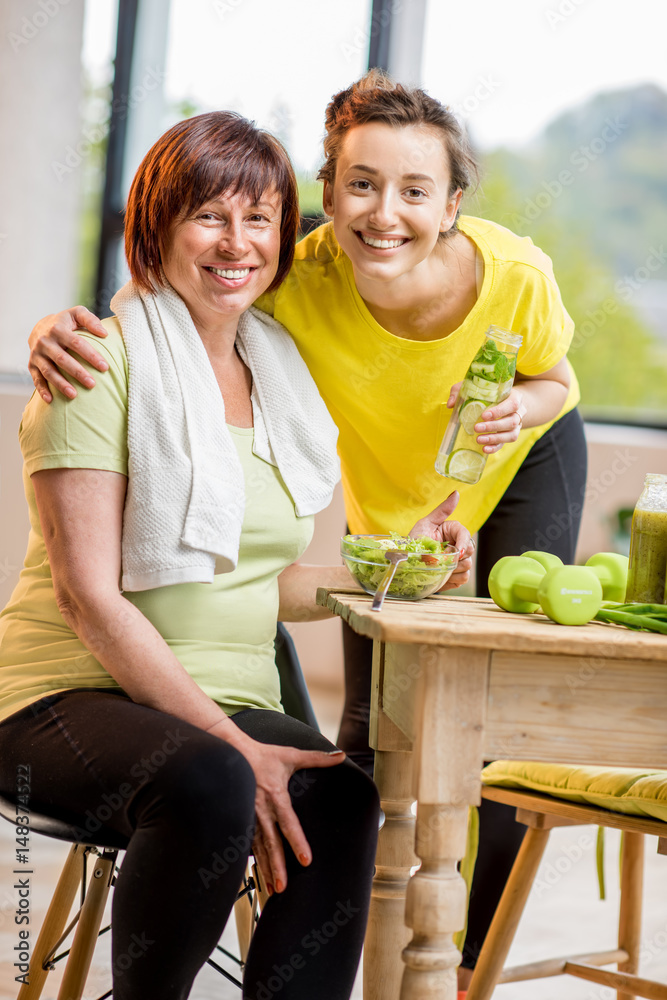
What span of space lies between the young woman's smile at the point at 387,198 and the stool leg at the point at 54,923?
85 cm

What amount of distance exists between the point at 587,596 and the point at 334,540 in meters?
2.50

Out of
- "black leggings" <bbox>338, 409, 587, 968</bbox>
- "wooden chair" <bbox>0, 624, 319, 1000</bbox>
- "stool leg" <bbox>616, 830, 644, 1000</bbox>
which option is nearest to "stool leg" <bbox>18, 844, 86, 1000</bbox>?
"wooden chair" <bbox>0, 624, 319, 1000</bbox>

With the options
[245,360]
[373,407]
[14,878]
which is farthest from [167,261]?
[14,878]

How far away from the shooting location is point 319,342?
139 centimetres

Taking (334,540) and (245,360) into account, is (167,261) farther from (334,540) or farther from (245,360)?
(334,540)

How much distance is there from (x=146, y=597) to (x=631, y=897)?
2.97ft

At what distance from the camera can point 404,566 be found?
1047 millimetres

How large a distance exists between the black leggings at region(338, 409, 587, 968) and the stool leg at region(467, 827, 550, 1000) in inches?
6.5

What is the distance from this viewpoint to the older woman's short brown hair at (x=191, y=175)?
3.92ft

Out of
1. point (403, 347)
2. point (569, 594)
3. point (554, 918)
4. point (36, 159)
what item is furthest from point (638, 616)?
point (36, 159)

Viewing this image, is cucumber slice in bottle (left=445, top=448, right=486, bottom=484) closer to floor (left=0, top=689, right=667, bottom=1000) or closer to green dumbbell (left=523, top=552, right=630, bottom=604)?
green dumbbell (left=523, top=552, right=630, bottom=604)

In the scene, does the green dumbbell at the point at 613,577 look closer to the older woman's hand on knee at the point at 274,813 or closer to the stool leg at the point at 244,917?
the older woman's hand on knee at the point at 274,813

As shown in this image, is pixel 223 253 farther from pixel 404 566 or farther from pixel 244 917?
pixel 244 917

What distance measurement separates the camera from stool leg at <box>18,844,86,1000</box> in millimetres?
1230
